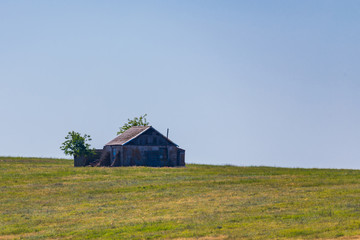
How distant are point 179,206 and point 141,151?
4511 centimetres

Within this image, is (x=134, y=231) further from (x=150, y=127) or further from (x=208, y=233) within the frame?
(x=150, y=127)

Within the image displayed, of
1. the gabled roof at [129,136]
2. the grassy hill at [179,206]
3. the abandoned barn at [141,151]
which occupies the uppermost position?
the gabled roof at [129,136]

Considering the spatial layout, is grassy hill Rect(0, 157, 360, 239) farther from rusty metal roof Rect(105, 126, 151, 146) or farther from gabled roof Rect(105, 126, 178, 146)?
rusty metal roof Rect(105, 126, 151, 146)

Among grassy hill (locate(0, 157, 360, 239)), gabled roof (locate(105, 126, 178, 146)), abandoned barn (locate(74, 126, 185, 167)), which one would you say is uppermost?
gabled roof (locate(105, 126, 178, 146))

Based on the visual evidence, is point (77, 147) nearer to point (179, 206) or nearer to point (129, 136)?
point (129, 136)

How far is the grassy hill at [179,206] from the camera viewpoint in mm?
26906

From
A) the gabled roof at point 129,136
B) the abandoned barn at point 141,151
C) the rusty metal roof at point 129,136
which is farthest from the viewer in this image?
the rusty metal roof at point 129,136

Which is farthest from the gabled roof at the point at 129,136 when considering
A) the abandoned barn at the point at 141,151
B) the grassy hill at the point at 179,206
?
the grassy hill at the point at 179,206

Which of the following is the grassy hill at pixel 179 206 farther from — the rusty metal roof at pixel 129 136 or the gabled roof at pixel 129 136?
the rusty metal roof at pixel 129 136

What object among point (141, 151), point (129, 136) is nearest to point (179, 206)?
point (141, 151)

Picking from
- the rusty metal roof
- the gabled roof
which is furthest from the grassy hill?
the rusty metal roof

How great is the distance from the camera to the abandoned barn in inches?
3135

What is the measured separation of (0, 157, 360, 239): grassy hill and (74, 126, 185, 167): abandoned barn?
22581mm

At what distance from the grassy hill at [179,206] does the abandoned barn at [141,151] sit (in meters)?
22.6
